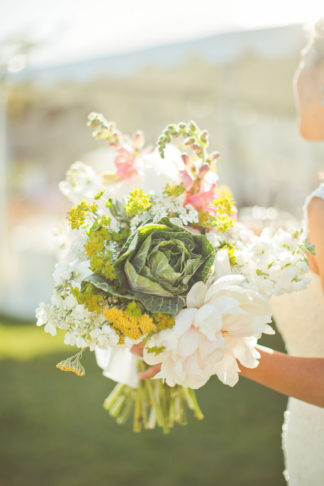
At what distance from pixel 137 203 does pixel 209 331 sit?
42 centimetres

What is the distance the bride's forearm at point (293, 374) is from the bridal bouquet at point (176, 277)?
14 centimetres

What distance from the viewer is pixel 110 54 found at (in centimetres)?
748

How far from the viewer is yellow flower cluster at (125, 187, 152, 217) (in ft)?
Answer: 4.88

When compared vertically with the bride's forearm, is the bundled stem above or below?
below

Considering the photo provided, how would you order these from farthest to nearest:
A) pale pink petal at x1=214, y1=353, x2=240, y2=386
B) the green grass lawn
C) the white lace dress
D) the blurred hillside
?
the blurred hillside < the green grass lawn < the white lace dress < pale pink petal at x1=214, y1=353, x2=240, y2=386

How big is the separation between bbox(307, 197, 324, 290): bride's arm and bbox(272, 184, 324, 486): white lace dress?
252 millimetres

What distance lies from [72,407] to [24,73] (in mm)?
5059

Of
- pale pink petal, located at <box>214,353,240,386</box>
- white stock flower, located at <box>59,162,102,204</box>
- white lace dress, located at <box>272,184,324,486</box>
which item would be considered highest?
white stock flower, located at <box>59,162,102,204</box>

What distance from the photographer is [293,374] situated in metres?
1.53

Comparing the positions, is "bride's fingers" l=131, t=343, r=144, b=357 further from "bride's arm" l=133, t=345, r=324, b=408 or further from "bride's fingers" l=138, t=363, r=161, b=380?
"bride's fingers" l=138, t=363, r=161, b=380

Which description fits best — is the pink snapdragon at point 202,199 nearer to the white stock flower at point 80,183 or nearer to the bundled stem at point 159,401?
the white stock flower at point 80,183

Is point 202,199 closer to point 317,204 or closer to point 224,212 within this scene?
point 224,212

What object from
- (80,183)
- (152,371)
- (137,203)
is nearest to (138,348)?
(152,371)

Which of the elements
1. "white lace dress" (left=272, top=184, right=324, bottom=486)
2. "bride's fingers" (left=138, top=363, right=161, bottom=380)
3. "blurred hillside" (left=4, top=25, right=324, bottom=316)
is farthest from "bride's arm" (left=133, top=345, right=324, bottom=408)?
"blurred hillside" (left=4, top=25, right=324, bottom=316)
